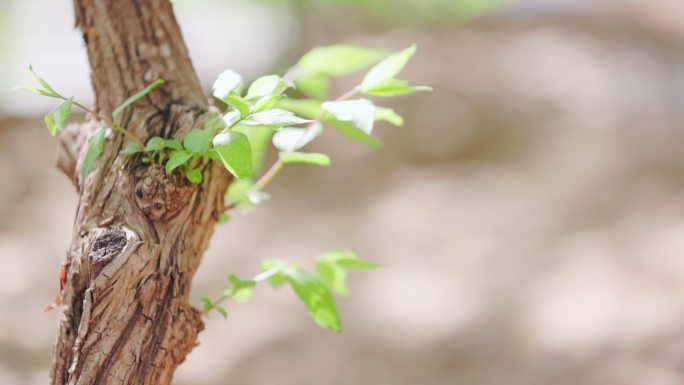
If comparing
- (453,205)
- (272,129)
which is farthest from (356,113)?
(453,205)

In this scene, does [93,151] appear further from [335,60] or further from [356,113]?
[335,60]

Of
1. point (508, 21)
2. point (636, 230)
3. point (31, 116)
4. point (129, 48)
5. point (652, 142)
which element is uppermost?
point (508, 21)

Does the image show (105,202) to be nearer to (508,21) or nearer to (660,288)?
(660,288)

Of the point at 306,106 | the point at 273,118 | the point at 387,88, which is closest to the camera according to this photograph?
the point at 273,118

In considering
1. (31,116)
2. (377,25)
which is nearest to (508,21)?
(377,25)

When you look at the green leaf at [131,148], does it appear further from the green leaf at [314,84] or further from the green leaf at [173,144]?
the green leaf at [314,84]

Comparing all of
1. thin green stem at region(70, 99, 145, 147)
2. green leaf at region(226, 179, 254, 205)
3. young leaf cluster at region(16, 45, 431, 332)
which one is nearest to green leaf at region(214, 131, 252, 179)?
young leaf cluster at region(16, 45, 431, 332)

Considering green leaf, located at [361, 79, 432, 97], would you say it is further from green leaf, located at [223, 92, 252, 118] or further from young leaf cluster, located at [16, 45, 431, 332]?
green leaf, located at [223, 92, 252, 118]
